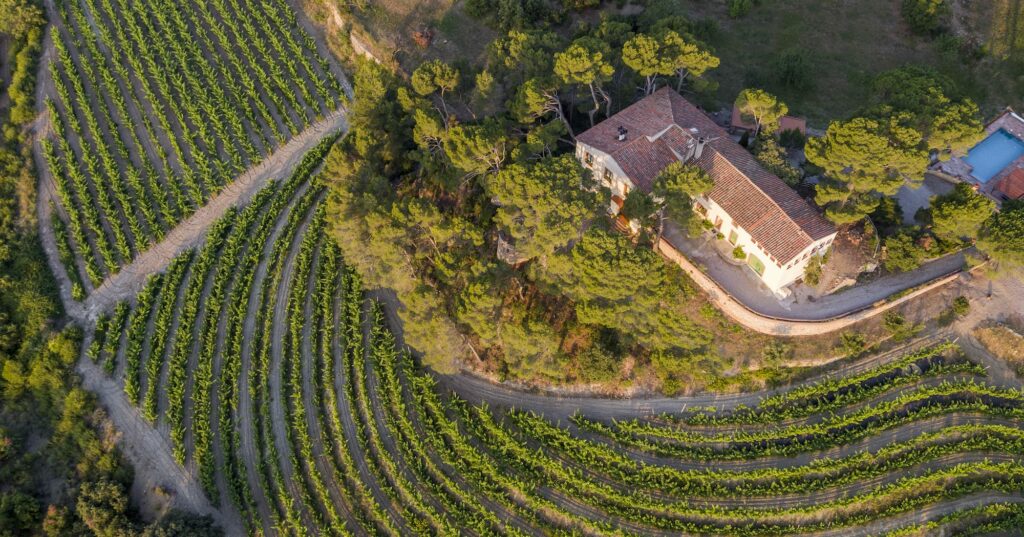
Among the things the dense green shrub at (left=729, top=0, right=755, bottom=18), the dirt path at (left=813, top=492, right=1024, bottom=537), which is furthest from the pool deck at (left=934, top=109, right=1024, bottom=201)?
the dense green shrub at (left=729, top=0, right=755, bottom=18)

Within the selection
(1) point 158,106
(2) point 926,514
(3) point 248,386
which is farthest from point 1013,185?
(1) point 158,106

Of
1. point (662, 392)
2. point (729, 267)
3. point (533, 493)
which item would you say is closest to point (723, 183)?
point (729, 267)

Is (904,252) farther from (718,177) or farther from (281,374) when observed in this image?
(281,374)

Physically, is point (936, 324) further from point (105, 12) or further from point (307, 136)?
point (105, 12)

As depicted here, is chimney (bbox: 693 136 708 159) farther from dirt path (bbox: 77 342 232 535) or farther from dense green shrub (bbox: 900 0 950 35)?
dirt path (bbox: 77 342 232 535)

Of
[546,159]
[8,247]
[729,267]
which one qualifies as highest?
[8,247]

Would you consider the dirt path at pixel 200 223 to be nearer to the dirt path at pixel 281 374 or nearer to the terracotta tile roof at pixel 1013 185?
the dirt path at pixel 281 374
